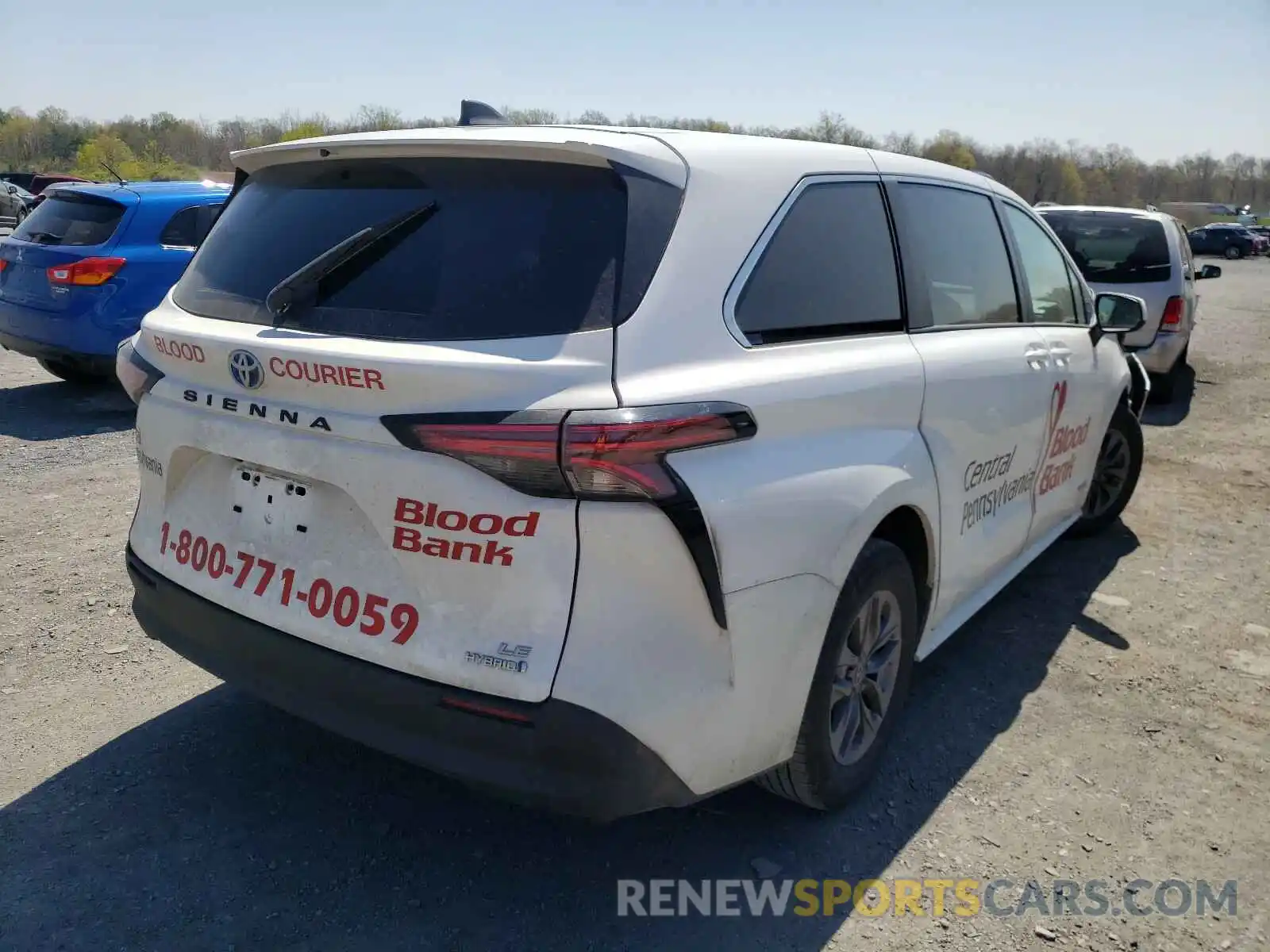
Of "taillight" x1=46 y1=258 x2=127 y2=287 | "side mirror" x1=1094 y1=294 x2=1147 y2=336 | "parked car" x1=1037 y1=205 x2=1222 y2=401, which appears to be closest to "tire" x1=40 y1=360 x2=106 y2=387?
"taillight" x1=46 y1=258 x2=127 y2=287

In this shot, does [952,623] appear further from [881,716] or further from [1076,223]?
[1076,223]

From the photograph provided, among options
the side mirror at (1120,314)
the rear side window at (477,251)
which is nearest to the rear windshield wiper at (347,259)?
the rear side window at (477,251)

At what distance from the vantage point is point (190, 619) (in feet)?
8.62

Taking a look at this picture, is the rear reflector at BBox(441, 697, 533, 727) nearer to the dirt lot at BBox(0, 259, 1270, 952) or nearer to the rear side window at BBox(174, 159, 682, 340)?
the dirt lot at BBox(0, 259, 1270, 952)

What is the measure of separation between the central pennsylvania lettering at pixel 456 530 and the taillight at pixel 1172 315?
28.8 feet

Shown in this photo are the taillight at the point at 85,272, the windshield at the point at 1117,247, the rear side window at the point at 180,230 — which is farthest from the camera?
the windshield at the point at 1117,247

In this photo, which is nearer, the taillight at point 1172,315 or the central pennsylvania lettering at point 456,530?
the central pennsylvania lettering at point 456,530

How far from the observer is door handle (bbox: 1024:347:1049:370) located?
3.85 meters

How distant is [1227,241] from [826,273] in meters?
57.3

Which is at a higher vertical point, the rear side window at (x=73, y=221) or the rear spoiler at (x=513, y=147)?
the rear spoiler at (x=513, y=147)

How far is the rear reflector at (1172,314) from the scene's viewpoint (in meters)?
9.10

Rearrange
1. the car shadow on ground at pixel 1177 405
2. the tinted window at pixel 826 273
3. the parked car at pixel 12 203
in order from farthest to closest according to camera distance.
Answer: the parked car at pixel 12 203 < the car shadow on ground at pixel 1177 405 < the tinted window at pixel 826 273

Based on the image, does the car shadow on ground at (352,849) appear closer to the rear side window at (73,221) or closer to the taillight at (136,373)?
the taillight at (136,373)

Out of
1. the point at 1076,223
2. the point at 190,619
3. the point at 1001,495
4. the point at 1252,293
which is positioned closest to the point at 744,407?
the point at 190,619
